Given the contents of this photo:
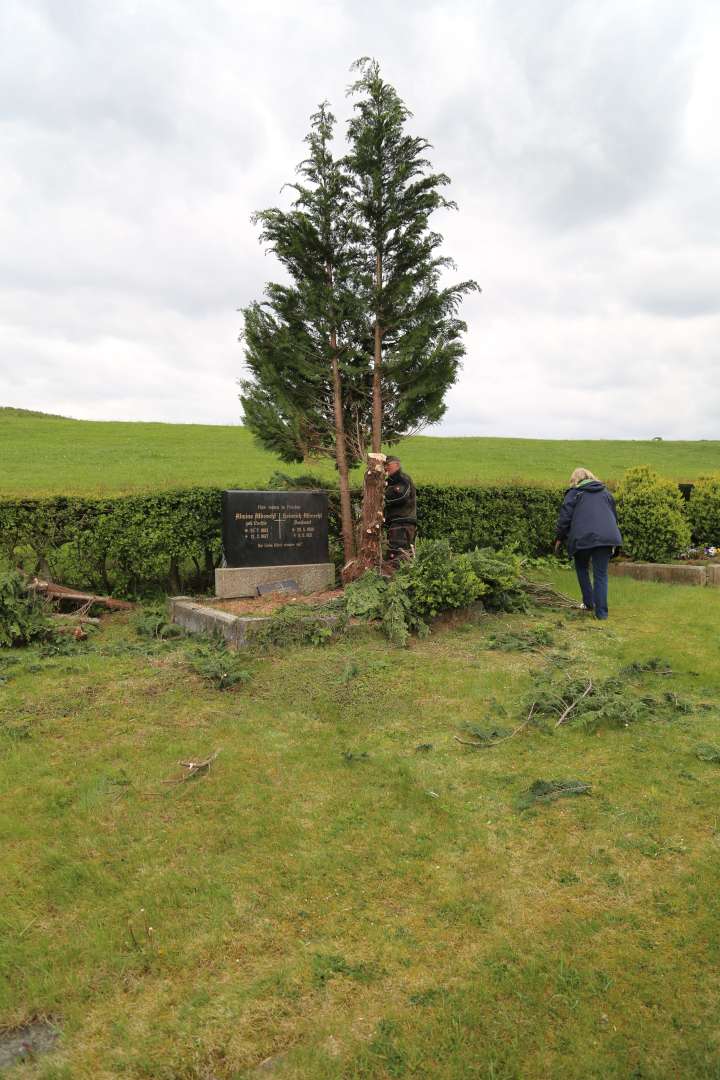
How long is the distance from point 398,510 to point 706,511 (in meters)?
6.94

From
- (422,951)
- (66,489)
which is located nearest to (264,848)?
(422,951)

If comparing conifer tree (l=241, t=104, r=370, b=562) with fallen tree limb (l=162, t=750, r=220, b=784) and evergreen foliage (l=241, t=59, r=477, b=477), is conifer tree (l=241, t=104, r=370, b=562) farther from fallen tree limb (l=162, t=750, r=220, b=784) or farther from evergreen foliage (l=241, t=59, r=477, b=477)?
fallen tree limb (l=162, t=750, r=220, b=784)

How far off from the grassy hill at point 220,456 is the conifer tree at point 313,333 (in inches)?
301

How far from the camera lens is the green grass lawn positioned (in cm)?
241

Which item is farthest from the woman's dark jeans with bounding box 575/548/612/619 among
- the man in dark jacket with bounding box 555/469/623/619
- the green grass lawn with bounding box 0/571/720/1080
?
the green grass lawn with bounding box 0/571/720/1080

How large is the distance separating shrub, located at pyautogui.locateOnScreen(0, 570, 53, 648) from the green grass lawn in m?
1.91

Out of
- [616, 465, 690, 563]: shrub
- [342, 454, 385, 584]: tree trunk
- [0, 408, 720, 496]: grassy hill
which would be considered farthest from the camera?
[0, 408, 720, 496]: grassy hill

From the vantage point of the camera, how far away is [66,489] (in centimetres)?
949

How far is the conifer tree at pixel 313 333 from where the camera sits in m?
10.6

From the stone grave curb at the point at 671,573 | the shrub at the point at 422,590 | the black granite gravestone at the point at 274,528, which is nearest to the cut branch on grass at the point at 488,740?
the shrub at the point at 422,590

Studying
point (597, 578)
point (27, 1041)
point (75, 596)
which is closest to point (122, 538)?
point (75, 596)

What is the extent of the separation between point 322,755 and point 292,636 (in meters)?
2.73

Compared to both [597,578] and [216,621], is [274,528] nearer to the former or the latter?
[216,621]

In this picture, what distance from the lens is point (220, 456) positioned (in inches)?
1169
